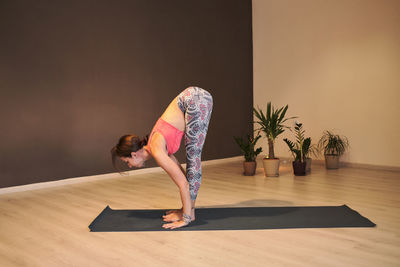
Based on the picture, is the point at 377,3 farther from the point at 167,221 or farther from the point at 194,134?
the point at 167,221

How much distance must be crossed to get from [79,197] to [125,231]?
4.58 feet

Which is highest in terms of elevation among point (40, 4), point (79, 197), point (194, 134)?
point (40, 4)

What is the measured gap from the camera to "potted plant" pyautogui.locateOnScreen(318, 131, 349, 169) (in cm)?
523

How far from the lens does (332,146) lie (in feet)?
17.5

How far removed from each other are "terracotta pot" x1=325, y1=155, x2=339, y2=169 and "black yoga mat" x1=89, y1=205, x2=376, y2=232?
7.06 feet

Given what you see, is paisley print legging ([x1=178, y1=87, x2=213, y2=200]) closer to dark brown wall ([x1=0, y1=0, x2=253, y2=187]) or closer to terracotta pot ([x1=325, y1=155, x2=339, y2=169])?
dark brown wall ([x1=0, y1=0, x2=253, y2=187])

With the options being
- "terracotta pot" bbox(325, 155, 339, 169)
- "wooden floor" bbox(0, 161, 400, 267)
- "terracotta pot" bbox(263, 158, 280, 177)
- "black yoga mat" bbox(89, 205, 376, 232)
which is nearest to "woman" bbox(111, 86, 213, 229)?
"black yoga mat" bbox(89, 205, 376, 232)

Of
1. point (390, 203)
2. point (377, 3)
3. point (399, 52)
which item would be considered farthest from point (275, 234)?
point (377, 3)

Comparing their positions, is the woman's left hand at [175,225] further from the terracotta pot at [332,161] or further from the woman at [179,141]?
the terracotta pot at [332,161]

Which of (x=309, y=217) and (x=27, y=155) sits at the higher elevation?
(x=27, y=155)

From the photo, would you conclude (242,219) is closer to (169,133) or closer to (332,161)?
(169,133)

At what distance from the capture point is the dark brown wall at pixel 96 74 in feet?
14.1

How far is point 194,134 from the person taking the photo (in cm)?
270

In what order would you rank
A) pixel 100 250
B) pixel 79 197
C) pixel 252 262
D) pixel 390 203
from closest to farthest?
1. pixel 252 262
2. pixel 100 250
3. pixel 390 203
4. pixel 79 197
